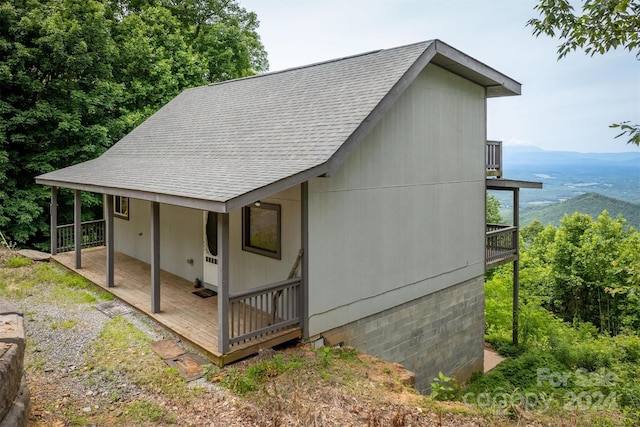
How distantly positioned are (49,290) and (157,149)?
13.7 ft

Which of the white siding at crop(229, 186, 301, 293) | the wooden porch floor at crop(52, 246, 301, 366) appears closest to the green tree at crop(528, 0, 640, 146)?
the white siding at crop(229, 186, 301, 293)

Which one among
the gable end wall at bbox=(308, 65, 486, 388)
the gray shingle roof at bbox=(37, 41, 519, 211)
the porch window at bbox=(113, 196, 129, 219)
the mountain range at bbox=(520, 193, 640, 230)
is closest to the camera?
the gray shingle roof at bbox=(37, 41, 519, 211)

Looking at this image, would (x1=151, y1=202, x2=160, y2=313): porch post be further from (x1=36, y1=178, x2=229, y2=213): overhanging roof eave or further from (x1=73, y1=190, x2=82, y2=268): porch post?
(x1=73, y1=190, x2=82, y2=268): porch post

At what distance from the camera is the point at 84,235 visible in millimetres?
13828

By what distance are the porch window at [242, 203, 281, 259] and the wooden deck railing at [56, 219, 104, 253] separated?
21.1 ft

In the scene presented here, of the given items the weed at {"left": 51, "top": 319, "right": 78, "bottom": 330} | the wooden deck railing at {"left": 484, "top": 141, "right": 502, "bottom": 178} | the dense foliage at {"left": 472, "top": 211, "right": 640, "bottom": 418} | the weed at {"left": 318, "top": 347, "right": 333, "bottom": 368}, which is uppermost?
the wooden deck railing at {"left": 484, "top": 141, "right": 502, "bottom": 178}

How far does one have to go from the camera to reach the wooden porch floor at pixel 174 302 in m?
6.20

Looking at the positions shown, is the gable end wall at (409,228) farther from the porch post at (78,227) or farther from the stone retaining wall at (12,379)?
the porch post at (78,227)

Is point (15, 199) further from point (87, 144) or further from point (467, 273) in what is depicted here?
point (467, 273)

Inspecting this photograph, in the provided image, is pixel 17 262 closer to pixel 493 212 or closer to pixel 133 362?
pixel 133 362

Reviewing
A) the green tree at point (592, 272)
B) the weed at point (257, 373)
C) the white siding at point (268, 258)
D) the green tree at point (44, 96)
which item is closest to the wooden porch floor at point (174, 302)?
the weed at point (257, 373)

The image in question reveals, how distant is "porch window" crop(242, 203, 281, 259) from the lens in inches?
280

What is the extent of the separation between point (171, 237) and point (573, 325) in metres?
19.1

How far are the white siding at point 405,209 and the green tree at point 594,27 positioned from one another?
1.99 meters
